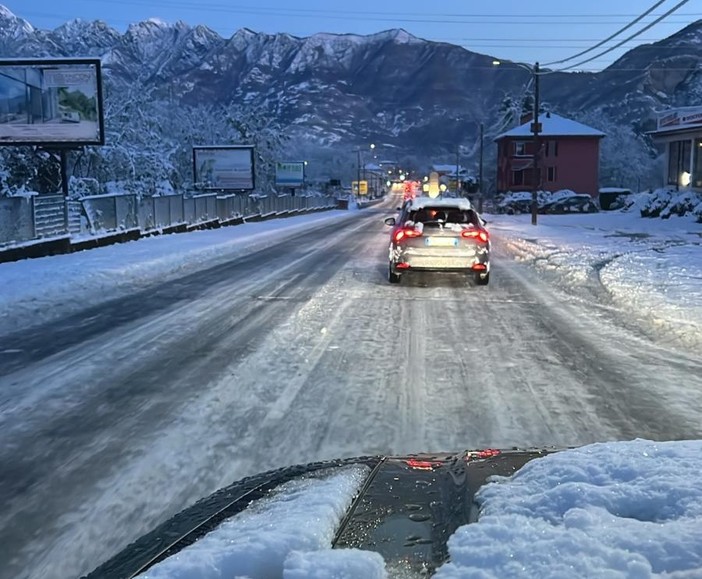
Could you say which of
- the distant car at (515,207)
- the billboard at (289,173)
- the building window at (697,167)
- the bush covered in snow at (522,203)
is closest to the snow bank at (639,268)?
the building window at (697,167)

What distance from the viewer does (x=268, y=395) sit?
644 cm

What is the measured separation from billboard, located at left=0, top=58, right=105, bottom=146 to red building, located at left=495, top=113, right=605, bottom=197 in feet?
210

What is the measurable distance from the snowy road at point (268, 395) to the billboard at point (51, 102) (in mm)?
17836

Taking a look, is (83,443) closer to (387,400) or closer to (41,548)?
(41,548)

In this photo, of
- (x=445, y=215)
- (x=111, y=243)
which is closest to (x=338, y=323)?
(x=445, y=215)

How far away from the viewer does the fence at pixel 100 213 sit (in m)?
18.7

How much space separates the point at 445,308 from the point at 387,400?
516cm

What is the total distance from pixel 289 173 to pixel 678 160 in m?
47.9

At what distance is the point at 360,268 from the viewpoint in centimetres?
1706

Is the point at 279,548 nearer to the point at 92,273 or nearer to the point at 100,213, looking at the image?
the point at 92,273

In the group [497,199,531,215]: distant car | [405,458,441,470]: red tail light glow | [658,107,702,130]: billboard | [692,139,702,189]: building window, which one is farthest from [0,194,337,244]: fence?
[497,199,531,215]: distant car

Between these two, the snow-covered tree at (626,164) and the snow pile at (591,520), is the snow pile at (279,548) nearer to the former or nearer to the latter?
the snow pile at (591,520)

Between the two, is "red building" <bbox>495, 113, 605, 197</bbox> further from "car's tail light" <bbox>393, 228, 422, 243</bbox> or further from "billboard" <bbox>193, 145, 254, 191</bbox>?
"car's tail light" <bbox>393, 228, 422, 243</bbox>

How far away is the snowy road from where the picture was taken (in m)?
4.38
